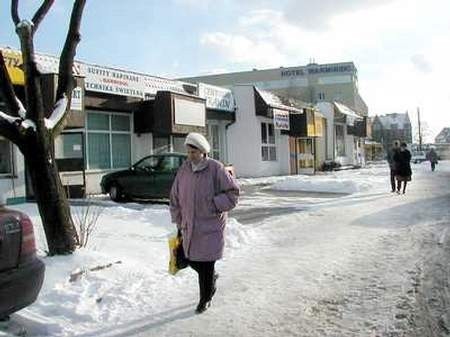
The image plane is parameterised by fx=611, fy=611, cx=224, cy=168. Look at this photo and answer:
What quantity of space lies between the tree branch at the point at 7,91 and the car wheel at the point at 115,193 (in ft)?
33.0

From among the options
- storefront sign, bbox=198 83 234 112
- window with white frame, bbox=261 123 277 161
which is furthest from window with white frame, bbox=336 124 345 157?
storefront sign, bbox=198 83 234 112

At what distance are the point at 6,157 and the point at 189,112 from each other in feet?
25.7

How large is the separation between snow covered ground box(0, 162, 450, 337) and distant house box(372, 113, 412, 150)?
341 feet

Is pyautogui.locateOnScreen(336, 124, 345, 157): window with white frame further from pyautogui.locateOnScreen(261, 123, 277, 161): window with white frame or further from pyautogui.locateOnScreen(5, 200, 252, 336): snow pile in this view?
pyautogui.locateOnScreen(5, 200, 252, 336): snow pile

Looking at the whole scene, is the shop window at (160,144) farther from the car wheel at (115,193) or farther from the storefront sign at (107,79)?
the car wheel at (115,193)

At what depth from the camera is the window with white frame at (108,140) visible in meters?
20.7

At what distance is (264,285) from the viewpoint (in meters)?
7.17

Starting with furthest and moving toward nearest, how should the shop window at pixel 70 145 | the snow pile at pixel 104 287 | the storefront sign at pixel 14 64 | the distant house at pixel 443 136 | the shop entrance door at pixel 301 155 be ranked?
1. the distant house at pixel 443 136
2. the shop entrance door at pixel 301 155
3. the shop window at pixel 70 145
4. the storefront sign at pixel 14 64
5. the snow pile at pixel 104 287

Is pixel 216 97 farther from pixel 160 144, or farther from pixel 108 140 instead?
pixel 108 140

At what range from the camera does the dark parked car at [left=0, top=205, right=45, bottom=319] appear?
491 centimetres

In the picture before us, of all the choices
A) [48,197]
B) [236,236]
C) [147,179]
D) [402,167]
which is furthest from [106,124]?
[48,197]

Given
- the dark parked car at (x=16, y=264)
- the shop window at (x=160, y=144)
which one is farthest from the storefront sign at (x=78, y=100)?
the dark parked car at (x=16, y=264)

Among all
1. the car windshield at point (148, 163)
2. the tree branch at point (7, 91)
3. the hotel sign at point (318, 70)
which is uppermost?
the hotel sign at point (318, 70)

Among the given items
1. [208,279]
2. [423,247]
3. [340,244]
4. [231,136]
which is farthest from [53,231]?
[231,136]
